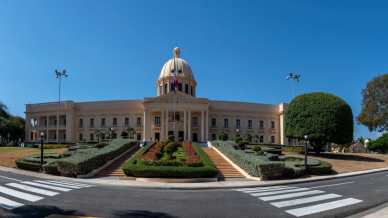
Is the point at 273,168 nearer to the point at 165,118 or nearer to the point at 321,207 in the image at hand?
the point at 321,207

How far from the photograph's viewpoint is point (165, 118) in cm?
6556

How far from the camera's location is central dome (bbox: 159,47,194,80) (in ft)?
250

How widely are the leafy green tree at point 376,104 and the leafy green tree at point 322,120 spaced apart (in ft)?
48.2

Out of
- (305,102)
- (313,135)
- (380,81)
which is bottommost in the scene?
(313,135)

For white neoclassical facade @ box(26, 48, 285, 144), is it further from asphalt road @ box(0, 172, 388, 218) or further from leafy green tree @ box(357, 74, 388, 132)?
asphalt road @ box(0, 172, 388, 218)

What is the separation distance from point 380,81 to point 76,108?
2259 inches

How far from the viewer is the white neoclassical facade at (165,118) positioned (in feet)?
215

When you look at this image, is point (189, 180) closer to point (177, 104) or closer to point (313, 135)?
point (313, 135)

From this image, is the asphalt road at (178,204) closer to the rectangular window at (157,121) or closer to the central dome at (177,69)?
the rectangular window at (157,121)

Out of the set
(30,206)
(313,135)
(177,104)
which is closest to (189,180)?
(30,206)

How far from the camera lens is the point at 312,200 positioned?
1382 centimetres

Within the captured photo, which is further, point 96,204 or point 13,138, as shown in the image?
point 13,138

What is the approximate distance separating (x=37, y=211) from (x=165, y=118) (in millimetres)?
54903

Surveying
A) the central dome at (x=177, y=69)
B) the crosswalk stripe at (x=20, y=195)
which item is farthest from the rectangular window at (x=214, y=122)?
the crosswalk stripe at (x=20, y=195)
